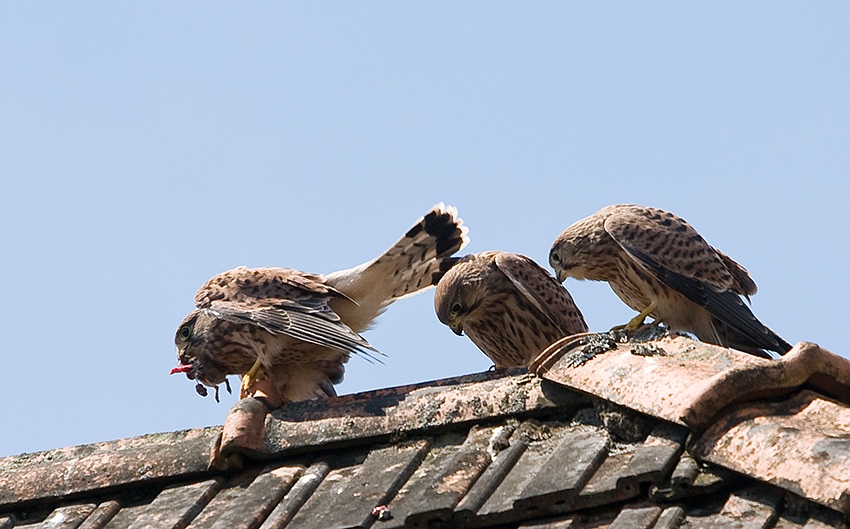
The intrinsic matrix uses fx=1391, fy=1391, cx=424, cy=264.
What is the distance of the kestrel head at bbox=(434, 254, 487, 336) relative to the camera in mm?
6645

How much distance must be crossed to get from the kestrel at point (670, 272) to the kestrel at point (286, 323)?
0.92m

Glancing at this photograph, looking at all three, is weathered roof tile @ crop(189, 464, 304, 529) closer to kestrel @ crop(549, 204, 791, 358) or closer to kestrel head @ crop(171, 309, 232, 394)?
kestrel head @ crop(171, 309, 232, 394)

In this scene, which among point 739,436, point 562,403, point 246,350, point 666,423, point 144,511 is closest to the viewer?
point 739,436

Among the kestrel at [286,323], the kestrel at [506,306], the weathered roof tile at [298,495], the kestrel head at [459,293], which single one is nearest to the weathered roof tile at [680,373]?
the weathered roof tile at [298,495]

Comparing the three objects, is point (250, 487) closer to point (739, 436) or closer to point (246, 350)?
point (739, 436)

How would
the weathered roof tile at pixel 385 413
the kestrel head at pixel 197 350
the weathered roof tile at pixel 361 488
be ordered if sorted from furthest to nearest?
1. the kestrel head at pixel 197 350
2. the weathered roof tile at pixel 385 413
3. the weathered roof tile at pixel 361 488

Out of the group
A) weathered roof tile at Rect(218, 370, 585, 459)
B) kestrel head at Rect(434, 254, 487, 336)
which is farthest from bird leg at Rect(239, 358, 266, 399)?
weathered roof tile at Rect(218, 370, 585, 459)

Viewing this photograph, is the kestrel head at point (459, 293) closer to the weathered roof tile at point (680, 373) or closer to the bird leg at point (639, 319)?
the bird leg at point (639, 319)

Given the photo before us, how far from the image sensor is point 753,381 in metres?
3.03

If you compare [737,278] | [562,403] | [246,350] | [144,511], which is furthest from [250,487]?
[737,278]

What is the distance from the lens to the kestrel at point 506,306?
255 inches

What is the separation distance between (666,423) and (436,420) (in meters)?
0.68

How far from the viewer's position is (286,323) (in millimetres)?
5816

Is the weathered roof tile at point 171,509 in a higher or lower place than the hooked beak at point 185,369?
lower
